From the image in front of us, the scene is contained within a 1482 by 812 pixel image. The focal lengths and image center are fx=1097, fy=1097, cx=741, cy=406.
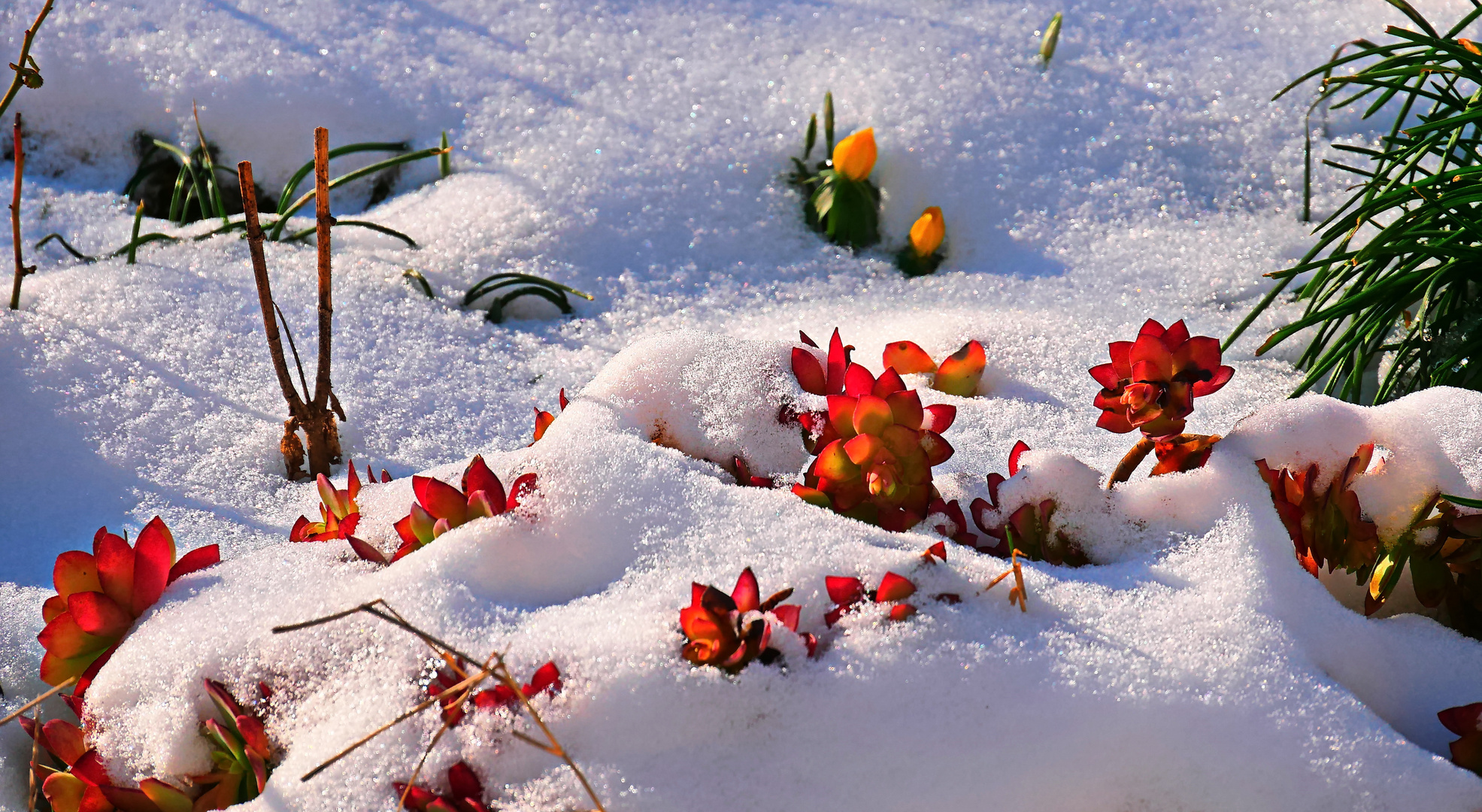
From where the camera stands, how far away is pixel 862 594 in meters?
0.91

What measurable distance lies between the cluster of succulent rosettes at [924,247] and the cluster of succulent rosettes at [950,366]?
1.58ft

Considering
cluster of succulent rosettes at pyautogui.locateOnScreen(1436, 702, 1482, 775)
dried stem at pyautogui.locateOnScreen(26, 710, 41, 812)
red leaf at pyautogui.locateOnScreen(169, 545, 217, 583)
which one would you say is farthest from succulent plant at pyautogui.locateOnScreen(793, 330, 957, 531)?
dried stem at pyautogui.locateOnScreen(26, 710, 41, 812)

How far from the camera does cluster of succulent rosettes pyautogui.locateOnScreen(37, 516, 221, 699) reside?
38.5 inches

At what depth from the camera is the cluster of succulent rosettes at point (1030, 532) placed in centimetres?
106

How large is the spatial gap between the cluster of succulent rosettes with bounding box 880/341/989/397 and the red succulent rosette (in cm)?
46

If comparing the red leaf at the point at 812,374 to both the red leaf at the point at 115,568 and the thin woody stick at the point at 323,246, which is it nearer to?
the thin woody stick at the point at 323,246

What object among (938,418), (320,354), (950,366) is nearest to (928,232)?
(950,366)

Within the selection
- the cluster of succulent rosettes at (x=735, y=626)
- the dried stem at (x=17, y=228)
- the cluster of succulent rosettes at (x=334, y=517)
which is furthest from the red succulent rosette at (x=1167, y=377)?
the dried stem at (x=17, y=228)

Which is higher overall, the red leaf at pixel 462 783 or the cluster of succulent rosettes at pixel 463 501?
the cluster of succulent rosettes at pixel 463 501

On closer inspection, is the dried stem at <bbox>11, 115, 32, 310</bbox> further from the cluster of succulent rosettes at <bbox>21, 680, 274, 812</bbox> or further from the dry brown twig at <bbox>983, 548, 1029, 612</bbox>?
the dry brown twig at <bbox>983, 548, 1029, 612</bbox>

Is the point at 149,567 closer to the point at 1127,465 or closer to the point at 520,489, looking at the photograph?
the point at 520,489

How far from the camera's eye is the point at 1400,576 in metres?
1.09

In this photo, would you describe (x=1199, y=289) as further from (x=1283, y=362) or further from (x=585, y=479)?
(x=585, y=479)

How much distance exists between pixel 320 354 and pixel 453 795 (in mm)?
710
